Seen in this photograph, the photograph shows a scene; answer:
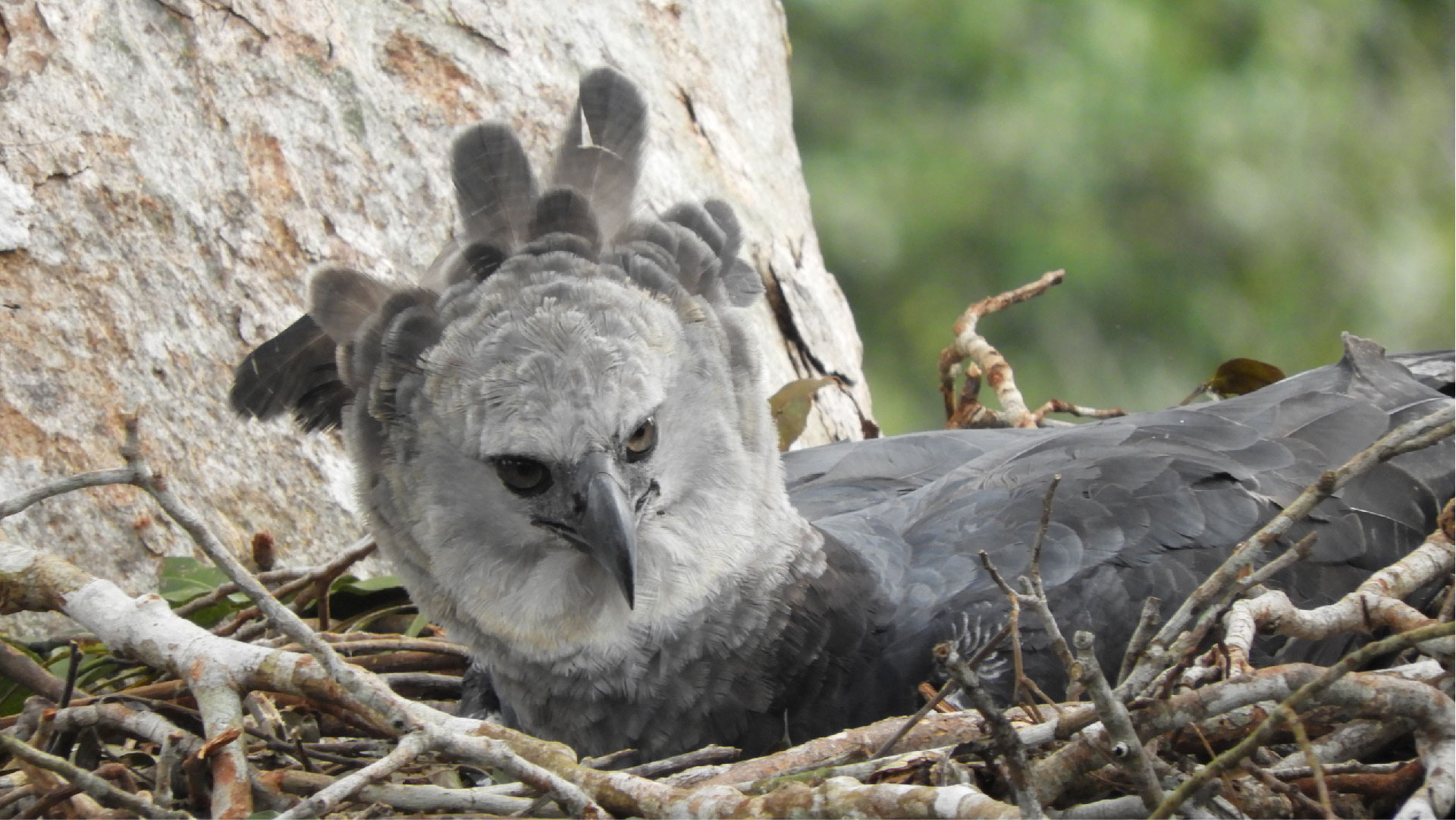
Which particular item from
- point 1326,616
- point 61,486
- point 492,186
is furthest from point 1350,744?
point 61,486

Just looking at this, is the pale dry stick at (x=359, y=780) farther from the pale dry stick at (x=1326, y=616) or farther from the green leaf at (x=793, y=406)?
the green leaf at (x=793, y=406)

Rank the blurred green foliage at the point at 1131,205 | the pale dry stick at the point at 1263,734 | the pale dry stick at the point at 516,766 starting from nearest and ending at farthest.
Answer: the pale dry stick at the point at 1263,734, the pale dry stick at the point at 516,766, the blurred green foliage at the point at 1131,205

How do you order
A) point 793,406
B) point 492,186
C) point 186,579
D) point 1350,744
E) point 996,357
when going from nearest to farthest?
point 1350,744 < point 492,186 < point 186,579 < point 793,406 < point 996,357

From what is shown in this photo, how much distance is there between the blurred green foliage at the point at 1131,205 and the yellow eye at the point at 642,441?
343 cm

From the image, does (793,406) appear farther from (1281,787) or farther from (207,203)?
(1281,787)

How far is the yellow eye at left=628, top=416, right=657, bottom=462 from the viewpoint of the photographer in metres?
1.97

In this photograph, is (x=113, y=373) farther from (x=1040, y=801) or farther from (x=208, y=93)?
(x=1040, y=801)

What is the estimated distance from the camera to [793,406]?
3.07m

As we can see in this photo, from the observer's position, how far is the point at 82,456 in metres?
2.57

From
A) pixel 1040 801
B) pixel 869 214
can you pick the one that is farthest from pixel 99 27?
pixel 869 214

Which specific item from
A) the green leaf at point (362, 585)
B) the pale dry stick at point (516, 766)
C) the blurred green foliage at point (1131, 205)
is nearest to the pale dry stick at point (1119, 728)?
the pale dry stick at point (516, 766)

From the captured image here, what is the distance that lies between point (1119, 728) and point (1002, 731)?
11cm

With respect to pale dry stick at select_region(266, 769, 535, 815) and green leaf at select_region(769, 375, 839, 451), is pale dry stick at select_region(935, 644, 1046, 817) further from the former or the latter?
green leaf at select_region(769, 375, 839, 451)

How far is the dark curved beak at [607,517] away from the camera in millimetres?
1858
